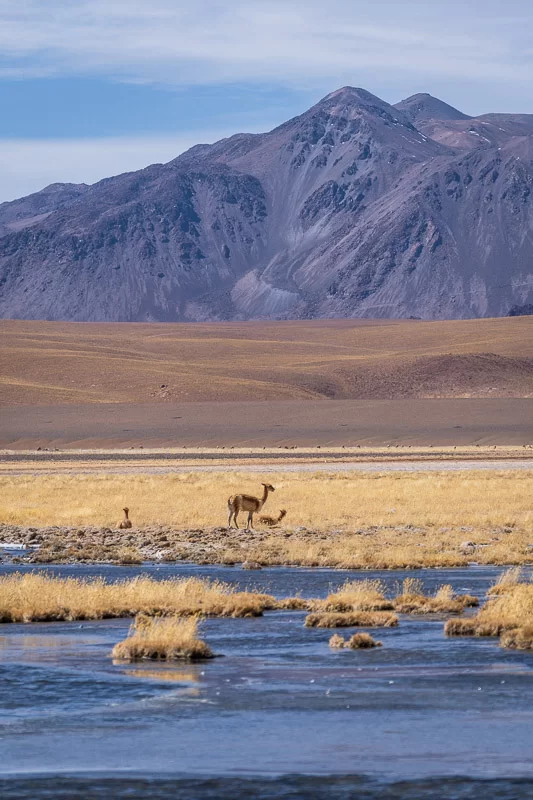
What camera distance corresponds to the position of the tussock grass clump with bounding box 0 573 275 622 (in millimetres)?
20391

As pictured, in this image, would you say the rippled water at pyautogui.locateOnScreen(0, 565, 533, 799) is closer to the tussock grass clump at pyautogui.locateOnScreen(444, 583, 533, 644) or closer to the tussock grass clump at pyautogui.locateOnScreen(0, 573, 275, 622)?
the tussock grass clump at pyautogui.locateOnScreen(444, 583, 533, 644)

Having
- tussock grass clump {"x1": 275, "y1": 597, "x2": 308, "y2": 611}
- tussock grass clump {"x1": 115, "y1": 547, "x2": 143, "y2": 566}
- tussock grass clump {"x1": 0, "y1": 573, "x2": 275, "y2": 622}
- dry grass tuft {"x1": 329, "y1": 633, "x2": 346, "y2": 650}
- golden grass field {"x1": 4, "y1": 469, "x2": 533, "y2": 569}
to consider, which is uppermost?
dry grass tuft {"x1": 329, "y1": 633, "x2": 346, "y2": 650}

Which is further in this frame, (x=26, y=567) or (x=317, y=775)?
(x=26, y=567)

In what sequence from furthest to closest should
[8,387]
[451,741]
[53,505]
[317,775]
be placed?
[8,387] < [53,505] < [451,741] < [317,775]

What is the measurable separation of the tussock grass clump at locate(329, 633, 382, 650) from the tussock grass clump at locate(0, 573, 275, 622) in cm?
308

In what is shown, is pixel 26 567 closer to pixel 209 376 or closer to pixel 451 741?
pixel 451 741

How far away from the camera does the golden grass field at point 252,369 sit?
455 ft

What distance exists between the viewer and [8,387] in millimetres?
134125

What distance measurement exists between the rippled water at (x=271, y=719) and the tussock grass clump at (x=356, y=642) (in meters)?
0.17

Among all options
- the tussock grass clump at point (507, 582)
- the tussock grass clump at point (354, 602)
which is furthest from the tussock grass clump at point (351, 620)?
the tussock grass clump at point (507, 582)

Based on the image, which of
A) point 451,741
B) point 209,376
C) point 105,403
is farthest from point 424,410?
point 451,741

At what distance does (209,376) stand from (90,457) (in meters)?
65.4

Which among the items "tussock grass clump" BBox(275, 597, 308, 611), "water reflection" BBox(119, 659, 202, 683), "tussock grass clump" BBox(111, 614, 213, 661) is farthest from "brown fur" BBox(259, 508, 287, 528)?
"water reflection" BBox(119, 659, 202, 683)

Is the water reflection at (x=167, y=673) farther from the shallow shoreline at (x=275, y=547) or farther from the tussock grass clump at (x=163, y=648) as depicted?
the shallow shoreline at (x=275, y=547)
